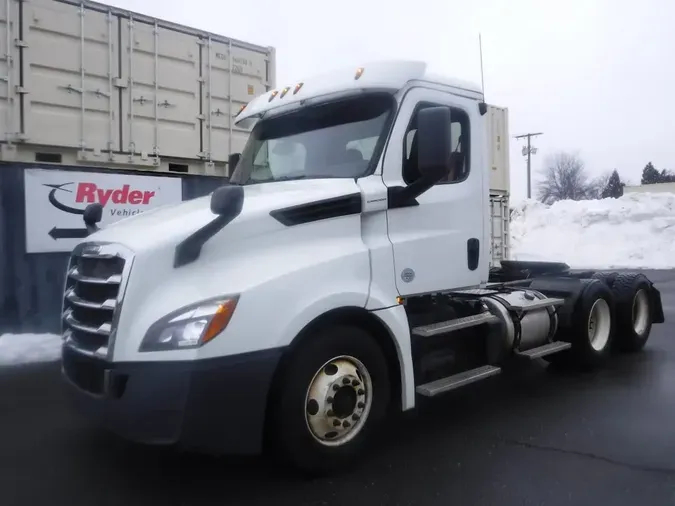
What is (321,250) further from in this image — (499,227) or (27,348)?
(499,227)

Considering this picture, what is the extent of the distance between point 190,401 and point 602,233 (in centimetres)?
3068

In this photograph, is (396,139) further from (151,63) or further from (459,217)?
(151,63)

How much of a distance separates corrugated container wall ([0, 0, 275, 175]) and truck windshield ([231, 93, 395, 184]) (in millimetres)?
4541

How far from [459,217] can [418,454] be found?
1946mm

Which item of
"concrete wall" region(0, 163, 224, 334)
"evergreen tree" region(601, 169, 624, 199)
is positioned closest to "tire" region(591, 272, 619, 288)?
"concrete wall" region(0, 163, 224, 334)

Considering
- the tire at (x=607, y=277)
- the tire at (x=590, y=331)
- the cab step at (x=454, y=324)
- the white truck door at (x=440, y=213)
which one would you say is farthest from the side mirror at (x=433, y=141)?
the tire at (x=607, y=277)

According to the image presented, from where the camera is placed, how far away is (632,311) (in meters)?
7.70

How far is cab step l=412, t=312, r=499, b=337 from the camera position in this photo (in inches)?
185

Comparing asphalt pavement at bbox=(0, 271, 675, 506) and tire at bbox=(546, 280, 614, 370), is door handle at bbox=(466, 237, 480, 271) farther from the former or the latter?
tire at bbox=(546, 280, 614, 370)

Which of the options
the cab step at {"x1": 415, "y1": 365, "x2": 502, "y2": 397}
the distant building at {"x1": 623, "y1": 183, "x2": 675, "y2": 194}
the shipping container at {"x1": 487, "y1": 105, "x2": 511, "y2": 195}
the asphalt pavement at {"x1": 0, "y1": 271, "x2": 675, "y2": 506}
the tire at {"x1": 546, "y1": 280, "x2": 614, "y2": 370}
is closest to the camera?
the asphalt pavement at {"x1": 0, "y1": 271, "x2": 675, "y2": 506}

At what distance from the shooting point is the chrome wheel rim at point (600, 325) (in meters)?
7.12

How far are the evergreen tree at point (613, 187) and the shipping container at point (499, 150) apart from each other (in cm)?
7708

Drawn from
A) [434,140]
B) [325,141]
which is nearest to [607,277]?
[434,140]

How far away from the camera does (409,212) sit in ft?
16.0
